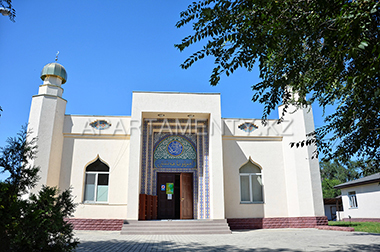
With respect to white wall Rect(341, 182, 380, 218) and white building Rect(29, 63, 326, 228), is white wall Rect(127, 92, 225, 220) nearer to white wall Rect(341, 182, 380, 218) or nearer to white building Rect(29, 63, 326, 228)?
white building Rect(29, 63, 326, 228)

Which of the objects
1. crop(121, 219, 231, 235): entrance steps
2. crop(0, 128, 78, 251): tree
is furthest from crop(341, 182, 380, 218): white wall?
crop(0, 128, 78, 251): tree

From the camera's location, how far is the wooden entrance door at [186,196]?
39.2 feet

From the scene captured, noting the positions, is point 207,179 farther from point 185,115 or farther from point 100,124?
point 100,124

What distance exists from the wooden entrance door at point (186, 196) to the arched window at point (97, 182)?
2.95 metres

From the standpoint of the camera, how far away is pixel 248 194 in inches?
478

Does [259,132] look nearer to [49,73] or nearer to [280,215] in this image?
[280,215]

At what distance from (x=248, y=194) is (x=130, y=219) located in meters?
4.75

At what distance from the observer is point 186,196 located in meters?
12.1

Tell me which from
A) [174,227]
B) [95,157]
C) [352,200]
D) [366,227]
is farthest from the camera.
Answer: [352,200]

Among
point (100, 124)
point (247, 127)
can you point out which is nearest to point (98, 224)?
point (100, 124)

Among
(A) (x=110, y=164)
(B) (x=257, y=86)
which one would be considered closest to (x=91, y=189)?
(A) (x=110, y=164)

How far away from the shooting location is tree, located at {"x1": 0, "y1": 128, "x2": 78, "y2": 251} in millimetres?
4395

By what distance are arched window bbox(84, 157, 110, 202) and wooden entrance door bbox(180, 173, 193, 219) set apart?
2953mm

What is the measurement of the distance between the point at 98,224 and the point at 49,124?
4.19 meters
